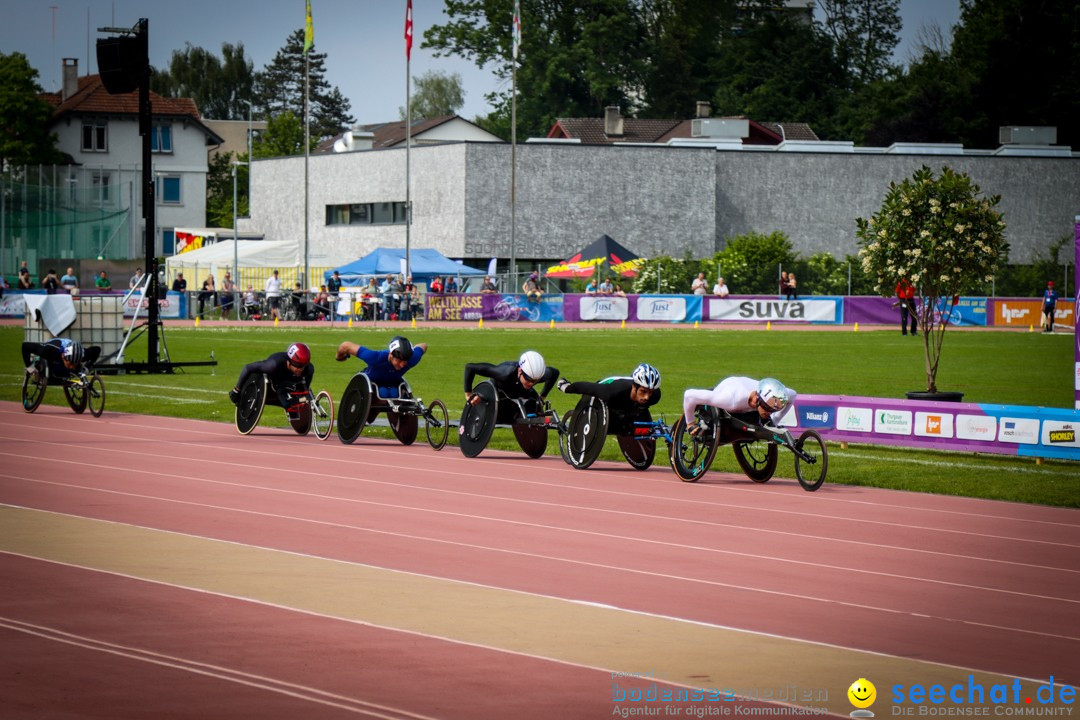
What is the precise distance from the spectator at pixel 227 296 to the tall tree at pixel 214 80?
316 ft

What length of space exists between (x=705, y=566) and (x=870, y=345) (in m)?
33.7

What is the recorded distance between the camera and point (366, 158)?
7631 centimetres

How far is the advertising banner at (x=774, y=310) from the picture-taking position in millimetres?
59281

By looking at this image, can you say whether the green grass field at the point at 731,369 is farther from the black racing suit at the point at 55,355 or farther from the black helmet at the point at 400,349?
the black helmet at the point at 400,349

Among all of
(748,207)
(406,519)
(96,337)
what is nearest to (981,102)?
(748,207)

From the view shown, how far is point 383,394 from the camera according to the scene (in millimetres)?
20016

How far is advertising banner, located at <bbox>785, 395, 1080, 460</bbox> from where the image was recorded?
1872 centimetres

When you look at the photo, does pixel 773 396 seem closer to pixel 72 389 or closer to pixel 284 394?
pixel 284 394

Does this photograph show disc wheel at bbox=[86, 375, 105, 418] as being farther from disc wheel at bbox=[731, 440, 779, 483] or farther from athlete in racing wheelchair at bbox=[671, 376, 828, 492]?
disc wheel at bbox=[731, 440, 779, 483]

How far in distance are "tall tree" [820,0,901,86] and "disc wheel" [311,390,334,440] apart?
325ft

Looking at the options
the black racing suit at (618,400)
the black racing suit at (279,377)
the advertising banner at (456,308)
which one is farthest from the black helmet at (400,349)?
the advertising banner at (456,308)


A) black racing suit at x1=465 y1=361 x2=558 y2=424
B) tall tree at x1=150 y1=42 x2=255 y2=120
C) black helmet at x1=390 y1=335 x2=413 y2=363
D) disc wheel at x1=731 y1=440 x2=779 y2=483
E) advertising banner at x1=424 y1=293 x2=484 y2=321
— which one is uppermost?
tall tree at x1=150 y1=42 x2=255 y2=120

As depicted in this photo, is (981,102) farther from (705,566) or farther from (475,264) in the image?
(705,566)

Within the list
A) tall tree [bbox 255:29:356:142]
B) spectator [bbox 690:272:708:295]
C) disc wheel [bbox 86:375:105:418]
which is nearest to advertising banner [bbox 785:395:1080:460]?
disc wheel [bbox 86:375:105:418]
